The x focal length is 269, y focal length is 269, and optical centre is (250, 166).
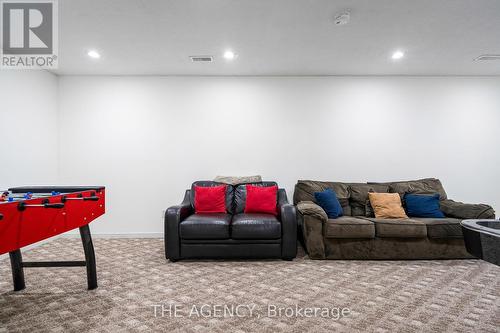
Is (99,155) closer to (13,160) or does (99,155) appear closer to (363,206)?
(13,160)

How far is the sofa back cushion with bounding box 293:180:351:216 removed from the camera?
394cm

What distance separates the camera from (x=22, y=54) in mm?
3418

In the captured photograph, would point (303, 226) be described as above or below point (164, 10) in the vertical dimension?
below

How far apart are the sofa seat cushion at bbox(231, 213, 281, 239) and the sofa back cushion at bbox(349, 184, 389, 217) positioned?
1.36 meters

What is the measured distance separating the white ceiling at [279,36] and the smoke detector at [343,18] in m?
0.06

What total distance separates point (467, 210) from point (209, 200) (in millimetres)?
3380

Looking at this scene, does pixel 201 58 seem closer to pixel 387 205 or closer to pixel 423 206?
pixel 387 205

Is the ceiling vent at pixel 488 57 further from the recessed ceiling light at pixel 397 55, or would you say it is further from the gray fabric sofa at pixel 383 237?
the gray fabric sofa at pixel 383 237

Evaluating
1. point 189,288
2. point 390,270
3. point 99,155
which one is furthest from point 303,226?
point 99,155

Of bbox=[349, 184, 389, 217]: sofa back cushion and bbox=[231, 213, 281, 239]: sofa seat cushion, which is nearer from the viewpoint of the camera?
bbox=[231, 213, 281, 239]: sofa seat cushion

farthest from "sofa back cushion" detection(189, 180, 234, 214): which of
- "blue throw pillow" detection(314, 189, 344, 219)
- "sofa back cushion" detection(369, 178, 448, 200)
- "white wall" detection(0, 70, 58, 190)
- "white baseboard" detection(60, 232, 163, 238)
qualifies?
"sofa back cushion" detection(369, 178, 448, 200)

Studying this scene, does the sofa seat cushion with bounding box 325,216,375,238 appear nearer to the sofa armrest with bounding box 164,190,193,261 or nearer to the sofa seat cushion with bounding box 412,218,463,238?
the sofa seat cushion with bounding box 412,218,463,238

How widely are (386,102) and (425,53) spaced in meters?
1.00

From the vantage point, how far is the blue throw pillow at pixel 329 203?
11.8 feet
